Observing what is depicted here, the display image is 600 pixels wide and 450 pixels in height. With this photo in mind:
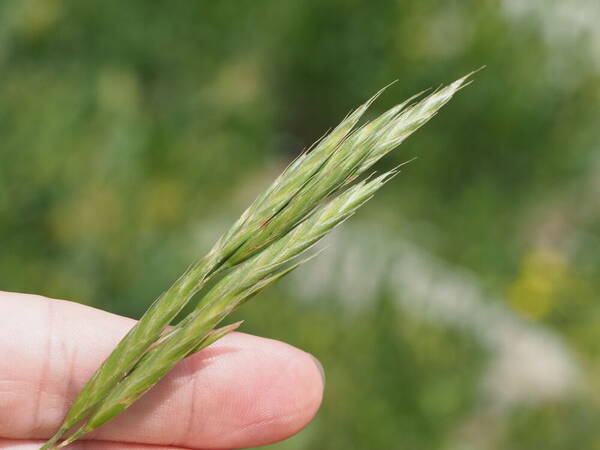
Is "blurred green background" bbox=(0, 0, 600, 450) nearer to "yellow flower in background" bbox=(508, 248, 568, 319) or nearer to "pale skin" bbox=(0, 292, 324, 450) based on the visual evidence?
"yellow flower in background" bbox=(508, 248, 568, 319)

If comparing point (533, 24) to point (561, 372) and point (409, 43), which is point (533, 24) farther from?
point (561, 372)

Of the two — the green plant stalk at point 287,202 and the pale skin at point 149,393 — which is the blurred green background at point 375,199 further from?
the green plant stalk at point 287,202

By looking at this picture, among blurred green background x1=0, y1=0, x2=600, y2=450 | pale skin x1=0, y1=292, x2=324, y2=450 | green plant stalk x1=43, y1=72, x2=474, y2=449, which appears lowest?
pale skin x1=0, y1=292, x2=324, y2=450

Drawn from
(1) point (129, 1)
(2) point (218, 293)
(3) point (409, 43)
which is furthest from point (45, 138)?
(3) point (409, 43)

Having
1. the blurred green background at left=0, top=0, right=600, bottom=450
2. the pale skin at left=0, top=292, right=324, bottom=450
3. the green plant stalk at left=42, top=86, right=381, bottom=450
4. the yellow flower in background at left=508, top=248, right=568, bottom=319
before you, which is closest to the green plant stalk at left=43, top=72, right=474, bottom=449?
the green plant stalk at left=42, top=86, right=381, bottom=450

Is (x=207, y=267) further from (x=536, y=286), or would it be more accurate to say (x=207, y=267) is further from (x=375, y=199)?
(x=536, y=286)

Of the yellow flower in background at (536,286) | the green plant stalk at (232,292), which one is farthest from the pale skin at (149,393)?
the yellow flower in background at (536,286)

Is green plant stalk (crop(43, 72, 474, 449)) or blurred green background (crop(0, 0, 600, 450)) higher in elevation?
blurred green background (crop(0, 0, 600, 450))
